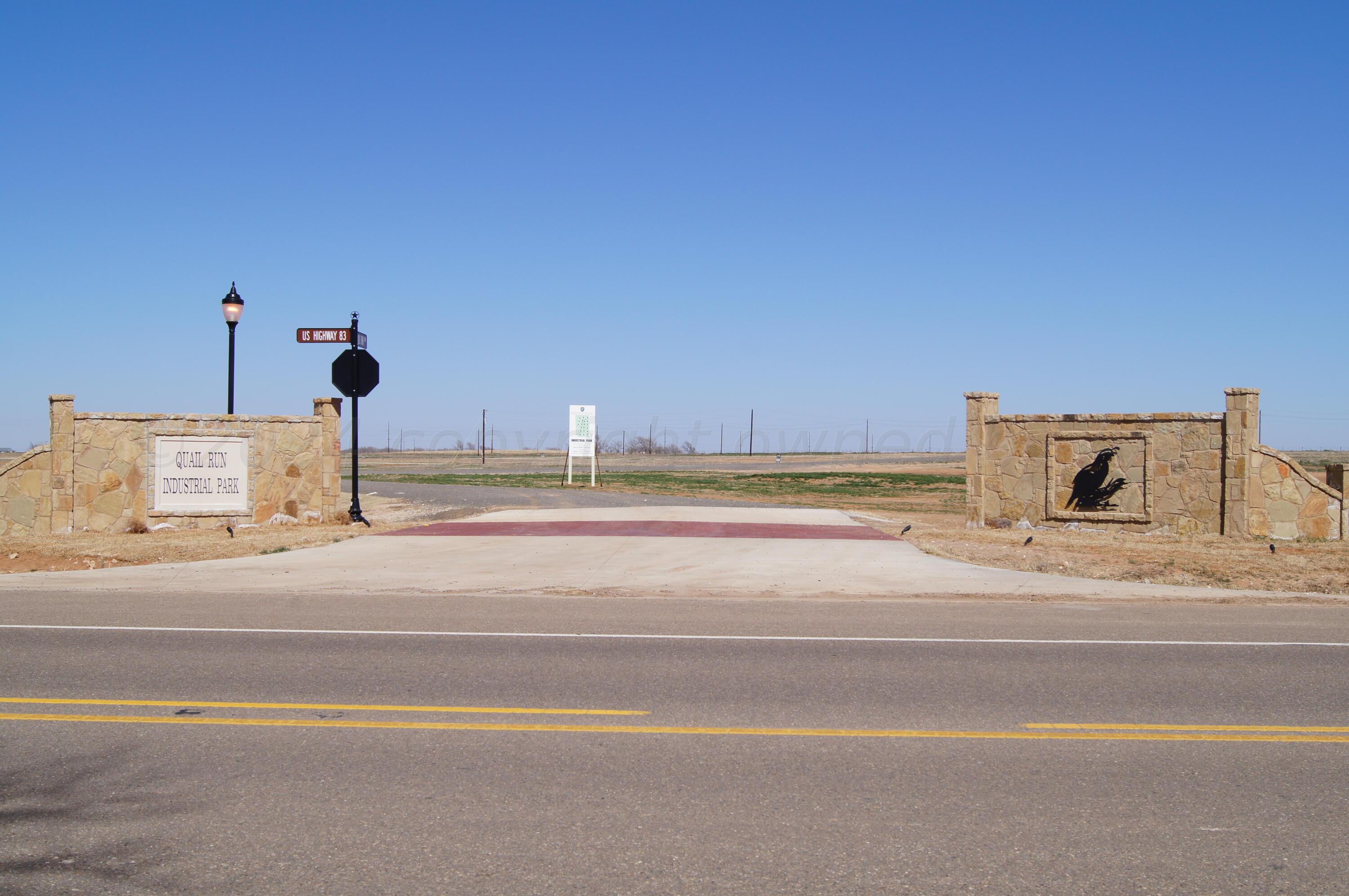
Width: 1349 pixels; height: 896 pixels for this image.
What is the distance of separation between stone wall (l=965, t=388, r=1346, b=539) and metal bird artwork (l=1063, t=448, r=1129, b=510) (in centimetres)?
3

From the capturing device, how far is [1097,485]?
19.8 metres

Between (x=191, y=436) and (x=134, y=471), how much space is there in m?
1.17

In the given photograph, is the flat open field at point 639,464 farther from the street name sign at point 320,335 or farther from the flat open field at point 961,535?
the street name sign at point 320,335

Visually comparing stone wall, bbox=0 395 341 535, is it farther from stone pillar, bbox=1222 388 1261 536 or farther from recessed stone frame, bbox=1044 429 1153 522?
stone pillar, bbox=1222 388 1261 536

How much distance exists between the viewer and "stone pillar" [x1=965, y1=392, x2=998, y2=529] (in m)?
20.8

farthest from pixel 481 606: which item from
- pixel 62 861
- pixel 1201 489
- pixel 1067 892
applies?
pixel 1201 489

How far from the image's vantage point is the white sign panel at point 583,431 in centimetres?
3769

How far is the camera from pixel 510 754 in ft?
19.0

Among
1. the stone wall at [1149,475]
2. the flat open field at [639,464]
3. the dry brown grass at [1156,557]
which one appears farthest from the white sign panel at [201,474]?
the flat open field at [639,464]

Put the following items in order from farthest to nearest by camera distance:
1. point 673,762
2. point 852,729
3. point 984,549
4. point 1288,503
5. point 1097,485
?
1. point 1097,485
2. point 1288,503
3. point 984,549
4. point 852,729
5. point 673,762

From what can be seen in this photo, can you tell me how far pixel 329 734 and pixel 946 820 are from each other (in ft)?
12.1

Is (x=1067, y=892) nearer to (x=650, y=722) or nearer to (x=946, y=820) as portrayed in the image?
(x=946, y=820)

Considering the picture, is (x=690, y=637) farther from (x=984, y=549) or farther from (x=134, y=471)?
(x=134, y=471)

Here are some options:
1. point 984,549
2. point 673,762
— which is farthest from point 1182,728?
point 984,549
